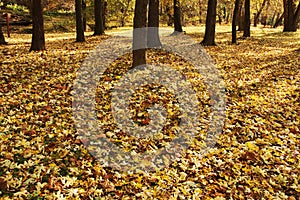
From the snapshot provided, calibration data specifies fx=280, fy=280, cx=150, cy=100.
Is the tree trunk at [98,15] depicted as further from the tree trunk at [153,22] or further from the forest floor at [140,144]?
the forest floor at [140,144]

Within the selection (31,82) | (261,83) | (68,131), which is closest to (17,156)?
(68,131)

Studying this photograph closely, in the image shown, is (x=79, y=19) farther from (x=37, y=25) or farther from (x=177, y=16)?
(x=177, y=16)

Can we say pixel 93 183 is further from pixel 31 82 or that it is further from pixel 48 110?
pixel 31 82

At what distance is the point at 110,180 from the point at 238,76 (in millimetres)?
8071

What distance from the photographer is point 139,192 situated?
4742 mm

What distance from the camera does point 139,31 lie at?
982 cm

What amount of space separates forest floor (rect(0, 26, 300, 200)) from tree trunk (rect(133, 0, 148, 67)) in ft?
2.60

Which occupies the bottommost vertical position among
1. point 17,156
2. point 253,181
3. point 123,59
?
point 253,181

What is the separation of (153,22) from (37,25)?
17.3 ft

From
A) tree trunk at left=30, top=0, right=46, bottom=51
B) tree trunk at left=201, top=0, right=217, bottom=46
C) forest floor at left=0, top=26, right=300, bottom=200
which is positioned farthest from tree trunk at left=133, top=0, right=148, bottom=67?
tree trunk at left=201, top=0, right=217, bottom=46

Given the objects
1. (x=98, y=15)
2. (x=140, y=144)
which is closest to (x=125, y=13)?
(x=98, y=15)

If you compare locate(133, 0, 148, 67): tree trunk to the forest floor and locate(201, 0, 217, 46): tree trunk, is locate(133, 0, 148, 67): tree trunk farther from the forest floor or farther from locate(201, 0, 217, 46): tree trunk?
locate(201, 0, 217, 46): tree trunk

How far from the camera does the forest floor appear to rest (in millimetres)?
4781

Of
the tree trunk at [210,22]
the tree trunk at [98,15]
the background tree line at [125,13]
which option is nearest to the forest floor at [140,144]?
the background tree line at [125,13]
